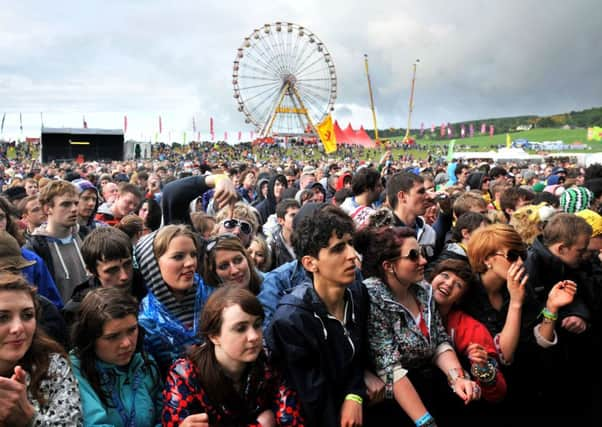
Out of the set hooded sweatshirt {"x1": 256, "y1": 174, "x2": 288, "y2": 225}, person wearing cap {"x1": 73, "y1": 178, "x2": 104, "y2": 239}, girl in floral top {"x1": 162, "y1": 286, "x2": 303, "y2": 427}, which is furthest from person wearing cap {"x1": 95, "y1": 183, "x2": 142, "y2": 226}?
girl in floral top {"x1": 162, "y1": 286, "x2": 303, "y2": 427}

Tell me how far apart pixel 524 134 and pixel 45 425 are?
9956cm

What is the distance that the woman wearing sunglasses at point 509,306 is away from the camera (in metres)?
3.23

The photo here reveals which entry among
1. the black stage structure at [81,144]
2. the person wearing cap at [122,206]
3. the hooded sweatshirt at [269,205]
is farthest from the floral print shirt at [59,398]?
the black stage structure at [81,144]

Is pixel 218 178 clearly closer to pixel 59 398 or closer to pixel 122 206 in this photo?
pixel 59 398

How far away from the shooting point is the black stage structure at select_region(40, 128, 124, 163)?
42.1m

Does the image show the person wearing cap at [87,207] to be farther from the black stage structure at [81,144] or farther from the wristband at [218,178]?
the black stage structure at [81,144]

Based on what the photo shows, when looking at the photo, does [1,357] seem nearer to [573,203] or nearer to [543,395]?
[543,395]

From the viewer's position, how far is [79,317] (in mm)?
2537

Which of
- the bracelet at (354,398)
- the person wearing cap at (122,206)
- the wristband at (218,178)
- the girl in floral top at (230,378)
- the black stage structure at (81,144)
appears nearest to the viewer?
the girl in floral top at (230,378)

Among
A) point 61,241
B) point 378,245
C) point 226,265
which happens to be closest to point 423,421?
point 378,245

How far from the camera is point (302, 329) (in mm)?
2424

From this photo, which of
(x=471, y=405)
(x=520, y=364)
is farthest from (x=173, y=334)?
(x=520, y=364)

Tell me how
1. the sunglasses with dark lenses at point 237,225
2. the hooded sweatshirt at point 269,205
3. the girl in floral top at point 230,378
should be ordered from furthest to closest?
the hooded sweatshirt at point 269,205, the sunglasses with dark lenses at point 237,225, the girl in floral top at point 230,378

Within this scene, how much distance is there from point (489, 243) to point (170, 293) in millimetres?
2074
